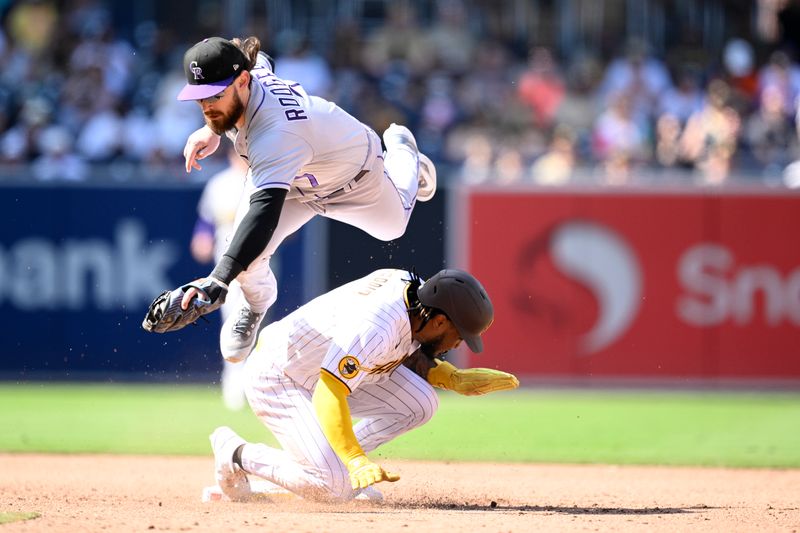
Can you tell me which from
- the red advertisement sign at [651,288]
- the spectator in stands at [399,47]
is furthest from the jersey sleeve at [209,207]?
the spectator in stands at [399,47]

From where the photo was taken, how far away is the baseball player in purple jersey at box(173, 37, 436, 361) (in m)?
6.20

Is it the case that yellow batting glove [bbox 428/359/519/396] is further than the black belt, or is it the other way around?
the black belt

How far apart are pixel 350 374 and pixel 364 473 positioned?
54 cm

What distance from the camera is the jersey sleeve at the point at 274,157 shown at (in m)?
6.24

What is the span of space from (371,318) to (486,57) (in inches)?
406

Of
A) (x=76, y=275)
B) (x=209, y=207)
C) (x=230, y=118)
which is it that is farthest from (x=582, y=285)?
(x=230, y=118)

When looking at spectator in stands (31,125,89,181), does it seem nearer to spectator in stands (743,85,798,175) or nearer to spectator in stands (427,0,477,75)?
spectator in stands (427,0,477,75)

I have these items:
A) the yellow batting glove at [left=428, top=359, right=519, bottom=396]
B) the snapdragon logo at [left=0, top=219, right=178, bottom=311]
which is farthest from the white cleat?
the snapdragon logo at [left=0, top=219, right=178, bottom=311]

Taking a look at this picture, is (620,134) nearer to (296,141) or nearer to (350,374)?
(296,141)

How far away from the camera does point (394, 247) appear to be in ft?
40.9

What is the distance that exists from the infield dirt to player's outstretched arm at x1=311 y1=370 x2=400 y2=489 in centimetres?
23

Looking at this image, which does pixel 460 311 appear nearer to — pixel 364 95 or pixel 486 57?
pixel 364 95

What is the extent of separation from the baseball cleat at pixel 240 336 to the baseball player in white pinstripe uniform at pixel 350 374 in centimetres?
61

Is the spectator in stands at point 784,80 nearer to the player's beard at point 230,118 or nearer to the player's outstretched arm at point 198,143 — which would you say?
the player's outstretched arm at point 198,143
